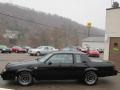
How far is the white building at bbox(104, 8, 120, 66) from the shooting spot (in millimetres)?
16688

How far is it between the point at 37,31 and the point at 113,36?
67102mm

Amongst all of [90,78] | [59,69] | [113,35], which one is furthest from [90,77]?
[113,35]

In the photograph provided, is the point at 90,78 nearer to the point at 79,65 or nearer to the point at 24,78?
the point at 79,65

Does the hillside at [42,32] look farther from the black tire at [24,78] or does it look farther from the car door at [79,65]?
the black tire at [24,78]

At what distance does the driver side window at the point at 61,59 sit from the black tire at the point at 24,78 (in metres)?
1.11

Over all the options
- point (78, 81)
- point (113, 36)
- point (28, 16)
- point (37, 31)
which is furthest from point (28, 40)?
point (78, 81)

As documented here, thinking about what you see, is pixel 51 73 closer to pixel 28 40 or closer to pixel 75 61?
pixel 75 61

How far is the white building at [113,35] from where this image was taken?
1669 cm

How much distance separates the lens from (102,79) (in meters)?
11.6

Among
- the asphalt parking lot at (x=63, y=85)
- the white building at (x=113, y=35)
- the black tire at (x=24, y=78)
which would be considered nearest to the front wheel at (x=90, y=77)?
the asphalt parking lot at (x=63, y=85)

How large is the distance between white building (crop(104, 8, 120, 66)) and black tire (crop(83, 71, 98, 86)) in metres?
6.92

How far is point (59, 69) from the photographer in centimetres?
984

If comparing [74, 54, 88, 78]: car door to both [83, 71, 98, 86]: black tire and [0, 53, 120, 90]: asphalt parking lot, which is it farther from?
[0, 53, 120, 90]: asphalt parking lot

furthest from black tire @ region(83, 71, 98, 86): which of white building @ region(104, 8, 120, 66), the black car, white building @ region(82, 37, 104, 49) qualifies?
white building @ region(82, 37, 104, 49)
